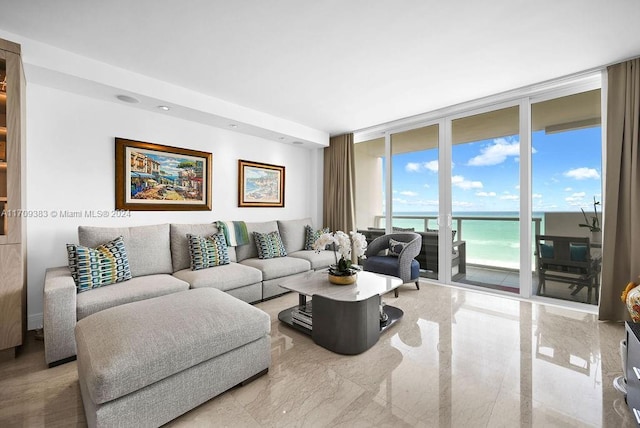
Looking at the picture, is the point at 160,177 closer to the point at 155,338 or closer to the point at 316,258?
the point at 316,258

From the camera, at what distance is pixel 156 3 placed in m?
1.91

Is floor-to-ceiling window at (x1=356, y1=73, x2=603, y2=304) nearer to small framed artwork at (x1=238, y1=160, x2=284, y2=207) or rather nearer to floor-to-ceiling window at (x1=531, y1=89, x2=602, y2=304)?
floor-to-ceiling window at (x1=531, y1=89, x2=602, y2=304)

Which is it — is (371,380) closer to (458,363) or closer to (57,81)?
(458,363)

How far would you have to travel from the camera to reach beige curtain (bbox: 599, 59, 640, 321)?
8.63ft

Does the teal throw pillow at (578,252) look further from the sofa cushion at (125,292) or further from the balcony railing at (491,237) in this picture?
the sofa cushion at (125,292)

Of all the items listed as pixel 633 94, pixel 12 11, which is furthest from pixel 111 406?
pixel 633 94

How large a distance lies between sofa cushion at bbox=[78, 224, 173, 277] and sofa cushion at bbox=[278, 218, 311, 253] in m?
1.71

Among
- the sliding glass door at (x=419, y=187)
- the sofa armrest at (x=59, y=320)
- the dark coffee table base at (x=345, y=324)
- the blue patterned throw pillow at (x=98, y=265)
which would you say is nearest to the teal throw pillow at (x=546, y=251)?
the sliding glass door at (x=419, y=187)

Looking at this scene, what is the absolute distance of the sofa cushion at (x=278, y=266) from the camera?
3502 millimetres

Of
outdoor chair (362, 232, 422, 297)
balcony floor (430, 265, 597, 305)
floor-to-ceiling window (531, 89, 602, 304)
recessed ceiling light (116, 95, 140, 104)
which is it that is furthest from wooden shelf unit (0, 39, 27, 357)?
floor-to-ceiling window (531, 89, 602, 304)

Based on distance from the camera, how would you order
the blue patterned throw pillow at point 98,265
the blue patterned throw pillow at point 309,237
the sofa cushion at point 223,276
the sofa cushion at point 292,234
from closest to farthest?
the blue patterned throw pillow at point 98,265, the sofa cushion at point 223,276, the sofa cushion at point 292,234, the blue patterned throw pillow at point 309,237

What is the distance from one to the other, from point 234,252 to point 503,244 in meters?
3.62

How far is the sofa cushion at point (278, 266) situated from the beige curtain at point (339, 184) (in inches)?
53.8

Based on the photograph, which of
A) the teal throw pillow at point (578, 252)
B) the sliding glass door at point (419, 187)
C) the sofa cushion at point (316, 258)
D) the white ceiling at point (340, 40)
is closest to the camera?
the white ceiling at point (340, 40)
